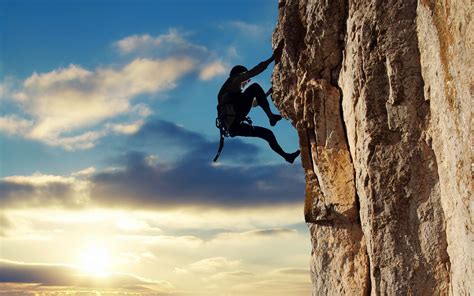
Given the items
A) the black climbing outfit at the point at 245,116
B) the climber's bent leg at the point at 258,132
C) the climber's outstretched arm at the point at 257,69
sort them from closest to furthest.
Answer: the climber's outstretched arm at the point at 257,69, the black climbing outfit at the point at 245,116, the climber's bent leg at the point at 258,132

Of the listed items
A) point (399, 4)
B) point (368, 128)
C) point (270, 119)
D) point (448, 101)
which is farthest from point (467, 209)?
point (270, 119)

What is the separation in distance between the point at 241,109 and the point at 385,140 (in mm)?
5914

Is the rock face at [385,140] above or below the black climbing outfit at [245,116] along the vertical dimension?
below

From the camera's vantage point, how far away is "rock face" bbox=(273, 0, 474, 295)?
747 cm

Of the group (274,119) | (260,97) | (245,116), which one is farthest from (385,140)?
(245,116)

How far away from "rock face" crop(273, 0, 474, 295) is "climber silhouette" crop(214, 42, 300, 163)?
2.18 m

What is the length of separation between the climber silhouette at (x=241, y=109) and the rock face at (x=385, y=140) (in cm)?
218

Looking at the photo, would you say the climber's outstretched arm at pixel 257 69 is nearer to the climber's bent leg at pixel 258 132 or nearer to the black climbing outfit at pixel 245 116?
the black climbing outfit at pixel 245 116

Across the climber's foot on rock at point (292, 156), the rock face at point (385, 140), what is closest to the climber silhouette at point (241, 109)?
the climber's foot on rock at point (292, 156)

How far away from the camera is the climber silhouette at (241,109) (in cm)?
1423

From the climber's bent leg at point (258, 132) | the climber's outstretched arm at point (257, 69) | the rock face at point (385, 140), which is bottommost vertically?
the rock face at point (385, 140)

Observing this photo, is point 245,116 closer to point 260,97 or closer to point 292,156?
point 260,97

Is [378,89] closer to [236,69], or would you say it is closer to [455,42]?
[455,42]

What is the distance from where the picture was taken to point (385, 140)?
9062 mm
